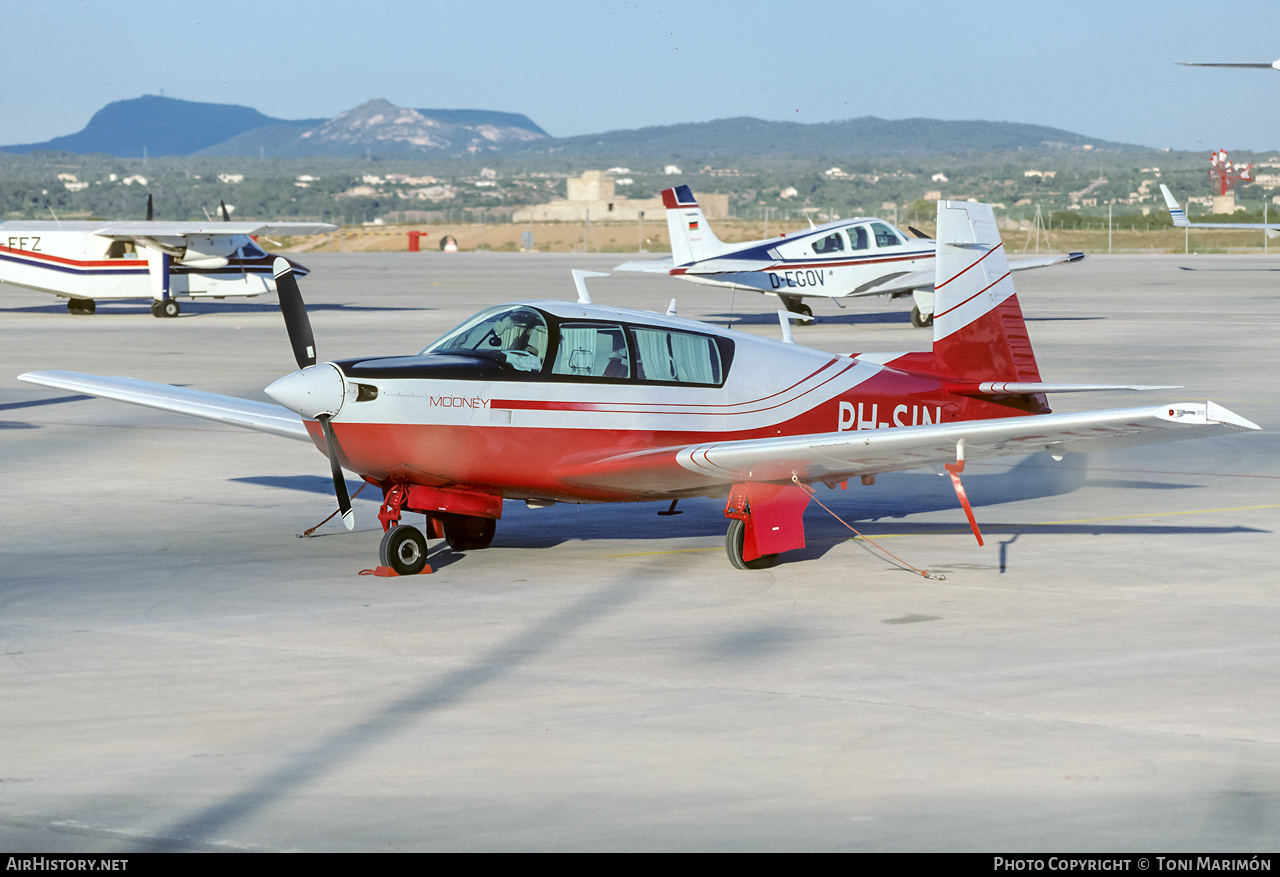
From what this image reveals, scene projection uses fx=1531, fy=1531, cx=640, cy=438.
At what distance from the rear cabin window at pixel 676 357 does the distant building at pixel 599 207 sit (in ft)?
452

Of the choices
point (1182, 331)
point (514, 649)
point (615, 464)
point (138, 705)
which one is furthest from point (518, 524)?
point (1182, 331)

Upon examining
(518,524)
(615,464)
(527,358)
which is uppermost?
(527,358)

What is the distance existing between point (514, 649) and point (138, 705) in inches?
86.8

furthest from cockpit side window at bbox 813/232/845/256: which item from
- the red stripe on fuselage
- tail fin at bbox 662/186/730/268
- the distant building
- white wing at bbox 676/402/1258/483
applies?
the distant building

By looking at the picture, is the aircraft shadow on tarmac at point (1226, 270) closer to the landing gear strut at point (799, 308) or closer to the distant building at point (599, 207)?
the landing gear strut at point (799, 308)

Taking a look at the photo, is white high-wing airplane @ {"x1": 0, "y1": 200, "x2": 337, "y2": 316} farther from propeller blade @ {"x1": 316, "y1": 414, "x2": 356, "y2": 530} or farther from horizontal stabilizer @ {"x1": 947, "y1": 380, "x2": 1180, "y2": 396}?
propeller blade @ {"x1": 316, "y1": 414, "x2": 356, "y2": 530}

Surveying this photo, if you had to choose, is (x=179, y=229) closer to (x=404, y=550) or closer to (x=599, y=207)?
(x=404, y=550)

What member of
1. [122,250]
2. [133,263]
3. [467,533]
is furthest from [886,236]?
[467,533]

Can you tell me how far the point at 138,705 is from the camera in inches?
311

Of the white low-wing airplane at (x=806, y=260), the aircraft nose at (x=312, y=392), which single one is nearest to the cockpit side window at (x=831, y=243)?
the white low-wing airplane at (x=806, y=260)

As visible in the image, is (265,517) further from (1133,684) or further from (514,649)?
(1133,684)

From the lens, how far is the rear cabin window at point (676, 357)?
458 inches

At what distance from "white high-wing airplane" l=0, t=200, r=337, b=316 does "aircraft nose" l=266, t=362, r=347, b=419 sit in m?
30.1

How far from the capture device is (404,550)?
445 inches
